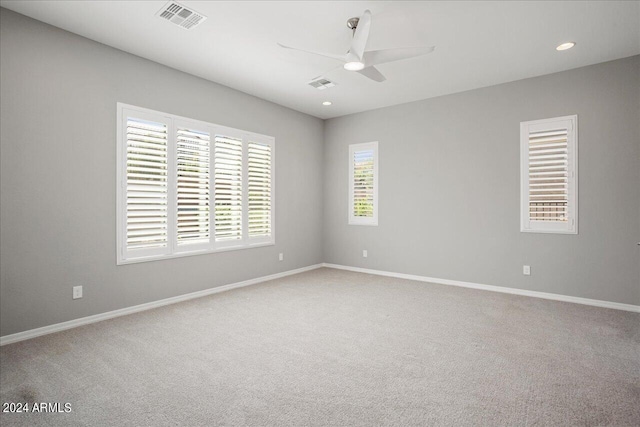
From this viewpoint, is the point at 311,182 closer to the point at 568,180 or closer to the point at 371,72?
the point at 371,72

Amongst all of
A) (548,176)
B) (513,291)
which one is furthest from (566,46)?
(513,291)

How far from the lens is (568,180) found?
4.18 meters

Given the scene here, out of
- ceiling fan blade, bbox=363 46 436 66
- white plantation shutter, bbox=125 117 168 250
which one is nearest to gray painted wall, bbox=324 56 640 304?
ceiling fan blade, bbox=363 46 436 66

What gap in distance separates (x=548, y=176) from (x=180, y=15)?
475 centimetres

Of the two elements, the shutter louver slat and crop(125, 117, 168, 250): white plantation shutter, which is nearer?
crop(125, 117, 168, 250): white plantation shutter

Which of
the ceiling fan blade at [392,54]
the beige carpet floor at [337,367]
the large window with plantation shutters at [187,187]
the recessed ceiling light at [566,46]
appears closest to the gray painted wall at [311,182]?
the large window with plantation shutters at [187,187]

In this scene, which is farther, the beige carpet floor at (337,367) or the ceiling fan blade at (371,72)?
the ceiling fan blade at (371,72)

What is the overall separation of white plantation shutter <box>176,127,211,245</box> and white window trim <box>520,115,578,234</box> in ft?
14.5

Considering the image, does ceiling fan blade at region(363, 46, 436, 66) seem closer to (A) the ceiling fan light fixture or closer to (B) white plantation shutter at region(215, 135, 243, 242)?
(A) the ceiling fan light fixture

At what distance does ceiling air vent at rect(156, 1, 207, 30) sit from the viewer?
2.86 meters

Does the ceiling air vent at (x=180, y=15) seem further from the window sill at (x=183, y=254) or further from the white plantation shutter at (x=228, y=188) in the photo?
the window sill at (x=183, y=254)

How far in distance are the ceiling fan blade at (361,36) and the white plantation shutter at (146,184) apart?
2.60m

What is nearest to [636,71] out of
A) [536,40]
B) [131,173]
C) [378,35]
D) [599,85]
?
[599,85]

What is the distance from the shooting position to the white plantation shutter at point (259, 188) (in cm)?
521
